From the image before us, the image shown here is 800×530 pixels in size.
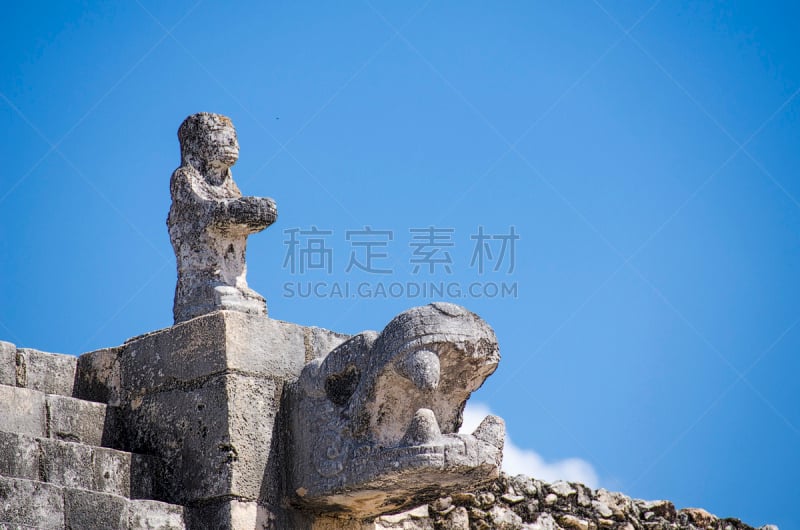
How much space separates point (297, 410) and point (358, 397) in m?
0.49

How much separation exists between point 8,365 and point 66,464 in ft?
2.84

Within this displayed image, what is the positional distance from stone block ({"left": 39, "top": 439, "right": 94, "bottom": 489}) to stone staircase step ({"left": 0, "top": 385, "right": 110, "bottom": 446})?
0.31 metres

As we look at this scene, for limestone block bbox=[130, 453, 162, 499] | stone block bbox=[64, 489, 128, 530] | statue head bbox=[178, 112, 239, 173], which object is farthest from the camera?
statue head bbox=[178, 112, 239, 173]

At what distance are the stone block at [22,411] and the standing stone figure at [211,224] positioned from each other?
3.36 feet

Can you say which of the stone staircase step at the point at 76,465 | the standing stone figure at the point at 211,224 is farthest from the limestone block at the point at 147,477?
the standing stone figure at the point at 211,224

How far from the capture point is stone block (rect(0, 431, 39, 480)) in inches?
288

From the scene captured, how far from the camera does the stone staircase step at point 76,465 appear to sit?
7.37m

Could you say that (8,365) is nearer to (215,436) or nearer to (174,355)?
(174,355)

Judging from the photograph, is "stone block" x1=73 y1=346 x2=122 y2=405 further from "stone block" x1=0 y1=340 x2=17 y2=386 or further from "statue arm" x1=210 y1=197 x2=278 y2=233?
"statue arm" x1=210 y1=197 x2=278 y2=233

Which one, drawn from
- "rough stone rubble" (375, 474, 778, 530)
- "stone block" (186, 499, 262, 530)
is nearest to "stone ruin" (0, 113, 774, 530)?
"stone block" (186, 499, 262, 530)

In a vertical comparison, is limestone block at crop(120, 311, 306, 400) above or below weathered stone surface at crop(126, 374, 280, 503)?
above

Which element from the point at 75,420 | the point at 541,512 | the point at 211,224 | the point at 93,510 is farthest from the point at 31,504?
the point at 541,512

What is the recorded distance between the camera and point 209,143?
8.79 metres

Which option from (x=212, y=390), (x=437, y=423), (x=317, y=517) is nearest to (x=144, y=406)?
(x=212, y=390)
